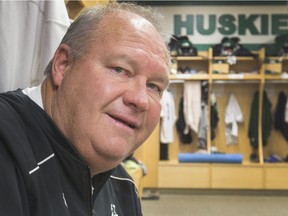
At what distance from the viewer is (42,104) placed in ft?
2.94

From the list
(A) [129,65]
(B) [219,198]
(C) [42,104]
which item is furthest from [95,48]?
(B) [219,198]

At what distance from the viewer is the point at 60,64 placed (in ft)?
3.01

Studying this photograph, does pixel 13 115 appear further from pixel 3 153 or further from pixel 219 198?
pixel 219 198

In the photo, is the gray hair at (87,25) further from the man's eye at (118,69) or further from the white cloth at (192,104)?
the white cloth at (192,104)

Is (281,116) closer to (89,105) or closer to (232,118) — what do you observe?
(232,118)

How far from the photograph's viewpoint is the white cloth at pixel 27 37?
1.03 meters

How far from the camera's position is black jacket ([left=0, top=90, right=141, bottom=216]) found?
2.16 feet

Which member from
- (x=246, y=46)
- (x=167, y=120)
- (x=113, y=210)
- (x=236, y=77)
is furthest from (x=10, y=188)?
(x=246, y=46)

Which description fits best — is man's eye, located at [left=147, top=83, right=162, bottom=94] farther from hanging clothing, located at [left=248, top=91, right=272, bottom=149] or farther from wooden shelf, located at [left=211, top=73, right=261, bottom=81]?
hanging clothing, located at [left=248, top=91, right=272, bottom=149]

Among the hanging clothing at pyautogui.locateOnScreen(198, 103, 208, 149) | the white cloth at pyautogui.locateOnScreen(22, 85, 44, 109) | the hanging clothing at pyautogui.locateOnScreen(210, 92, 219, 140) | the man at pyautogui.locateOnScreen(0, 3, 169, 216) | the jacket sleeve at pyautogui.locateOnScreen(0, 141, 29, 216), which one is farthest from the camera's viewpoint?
the hanging clothing at pyautogui.locateOnScreen(210, 92, 219, 140)

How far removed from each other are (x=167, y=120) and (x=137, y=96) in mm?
5173

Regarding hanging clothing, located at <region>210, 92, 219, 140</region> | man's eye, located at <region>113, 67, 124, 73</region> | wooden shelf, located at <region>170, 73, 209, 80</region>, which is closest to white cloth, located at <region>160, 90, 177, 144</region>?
wooden shelf, located at <region>170, 73, 209, 80</region>

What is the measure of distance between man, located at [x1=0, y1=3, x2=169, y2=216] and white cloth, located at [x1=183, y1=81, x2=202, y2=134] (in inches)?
206

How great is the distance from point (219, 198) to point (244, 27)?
3.24m
